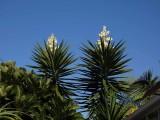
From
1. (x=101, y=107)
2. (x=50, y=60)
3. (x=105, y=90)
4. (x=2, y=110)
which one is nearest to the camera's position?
(x=2, y=110)

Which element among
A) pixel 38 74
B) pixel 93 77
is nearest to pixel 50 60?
pixel 38 74

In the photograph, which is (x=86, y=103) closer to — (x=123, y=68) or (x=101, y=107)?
(x=101, y=107)

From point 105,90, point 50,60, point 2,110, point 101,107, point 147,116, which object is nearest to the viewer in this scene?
point 147,116

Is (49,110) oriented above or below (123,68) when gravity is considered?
below

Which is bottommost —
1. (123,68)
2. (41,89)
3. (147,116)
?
(147,116)

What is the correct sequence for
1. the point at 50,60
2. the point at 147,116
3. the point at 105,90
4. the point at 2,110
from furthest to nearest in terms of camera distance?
the point at 50,60, the point at 105,90, the point at 2,110, the point at 147,116

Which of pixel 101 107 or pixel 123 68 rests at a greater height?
pixel 123 68

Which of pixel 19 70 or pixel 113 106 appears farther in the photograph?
pixel 19 70

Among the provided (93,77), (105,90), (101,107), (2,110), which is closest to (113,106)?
(101,107)

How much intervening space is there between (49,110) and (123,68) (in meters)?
4.01

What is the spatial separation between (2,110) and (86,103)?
3525 mm

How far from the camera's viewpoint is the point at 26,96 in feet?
43.9

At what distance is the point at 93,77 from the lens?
15.4 metres

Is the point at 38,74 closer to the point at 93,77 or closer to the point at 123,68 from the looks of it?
the point at 93,77
